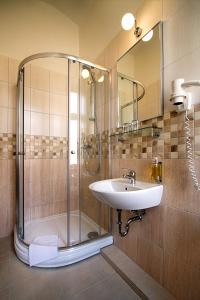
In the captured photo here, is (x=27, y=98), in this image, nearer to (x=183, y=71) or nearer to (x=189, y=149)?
(x=183, y=71)

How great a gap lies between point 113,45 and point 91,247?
1941mm

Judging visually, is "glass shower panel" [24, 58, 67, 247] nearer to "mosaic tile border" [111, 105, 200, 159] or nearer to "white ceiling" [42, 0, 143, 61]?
"white ceiling" [42, 0, 143, 61]

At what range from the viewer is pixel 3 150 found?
186cm

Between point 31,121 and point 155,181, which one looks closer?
point 155,181

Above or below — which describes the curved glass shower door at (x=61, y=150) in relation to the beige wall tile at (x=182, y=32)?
below

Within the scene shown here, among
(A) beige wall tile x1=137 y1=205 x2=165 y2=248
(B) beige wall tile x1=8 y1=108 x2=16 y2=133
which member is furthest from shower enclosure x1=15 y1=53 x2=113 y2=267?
(A) beige wall tile x1=137 y1=205 x2=165 y2=248

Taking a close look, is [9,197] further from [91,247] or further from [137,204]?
[137,204]

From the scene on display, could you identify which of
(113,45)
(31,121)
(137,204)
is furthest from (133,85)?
(31,121)

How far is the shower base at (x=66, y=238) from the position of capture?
1366 mm

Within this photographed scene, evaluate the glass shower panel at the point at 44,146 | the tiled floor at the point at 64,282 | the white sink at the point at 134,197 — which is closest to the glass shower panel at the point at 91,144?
the glass shower panel at the point at 44,146

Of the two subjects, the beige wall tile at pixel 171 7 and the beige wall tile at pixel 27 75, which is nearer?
the beige wall tile at pixel 171 7

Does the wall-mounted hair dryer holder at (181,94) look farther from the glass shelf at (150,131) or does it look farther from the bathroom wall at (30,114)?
the bathroom wall at (30,114)

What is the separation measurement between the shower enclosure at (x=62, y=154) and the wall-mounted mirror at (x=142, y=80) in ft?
0.86

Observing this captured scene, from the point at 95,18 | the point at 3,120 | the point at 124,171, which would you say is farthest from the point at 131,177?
the point at 95,18
